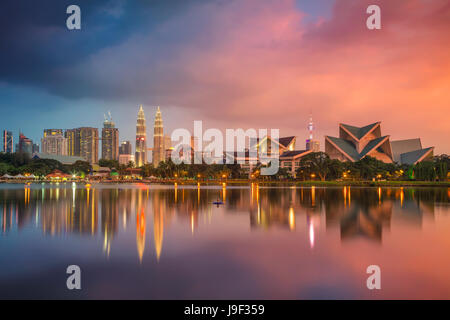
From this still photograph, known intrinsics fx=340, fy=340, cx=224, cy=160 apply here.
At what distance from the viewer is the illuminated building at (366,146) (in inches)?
4178

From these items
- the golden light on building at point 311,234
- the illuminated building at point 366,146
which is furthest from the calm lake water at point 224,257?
the illuminated building at point 366,146

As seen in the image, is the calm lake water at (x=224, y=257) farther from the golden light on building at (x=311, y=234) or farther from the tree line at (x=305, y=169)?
the tree line at (x=305, y=169)

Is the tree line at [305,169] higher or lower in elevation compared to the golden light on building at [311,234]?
higher

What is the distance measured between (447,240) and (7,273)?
14.7 m

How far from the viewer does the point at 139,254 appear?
10.5 meters

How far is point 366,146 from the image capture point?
109562 millimetres

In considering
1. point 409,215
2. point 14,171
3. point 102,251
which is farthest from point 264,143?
point 102,251

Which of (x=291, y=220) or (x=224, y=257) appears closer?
(x=224, y=257)

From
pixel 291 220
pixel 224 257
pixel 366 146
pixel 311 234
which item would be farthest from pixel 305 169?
pixel 224 257

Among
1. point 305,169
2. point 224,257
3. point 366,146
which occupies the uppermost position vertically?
point 366,146

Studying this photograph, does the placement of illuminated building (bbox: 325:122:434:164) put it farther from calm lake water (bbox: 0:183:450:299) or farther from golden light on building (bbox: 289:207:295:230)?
calm lake water (bbox: 0:183:450:299)

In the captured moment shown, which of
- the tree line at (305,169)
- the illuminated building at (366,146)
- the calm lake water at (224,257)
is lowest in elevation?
the calm lake water at (224,257)

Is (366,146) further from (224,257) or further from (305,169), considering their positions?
(224,257)

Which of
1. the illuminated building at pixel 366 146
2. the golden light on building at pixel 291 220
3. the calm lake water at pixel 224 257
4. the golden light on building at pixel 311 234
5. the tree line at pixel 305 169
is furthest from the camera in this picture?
the illuminated building at pixel 366 146
